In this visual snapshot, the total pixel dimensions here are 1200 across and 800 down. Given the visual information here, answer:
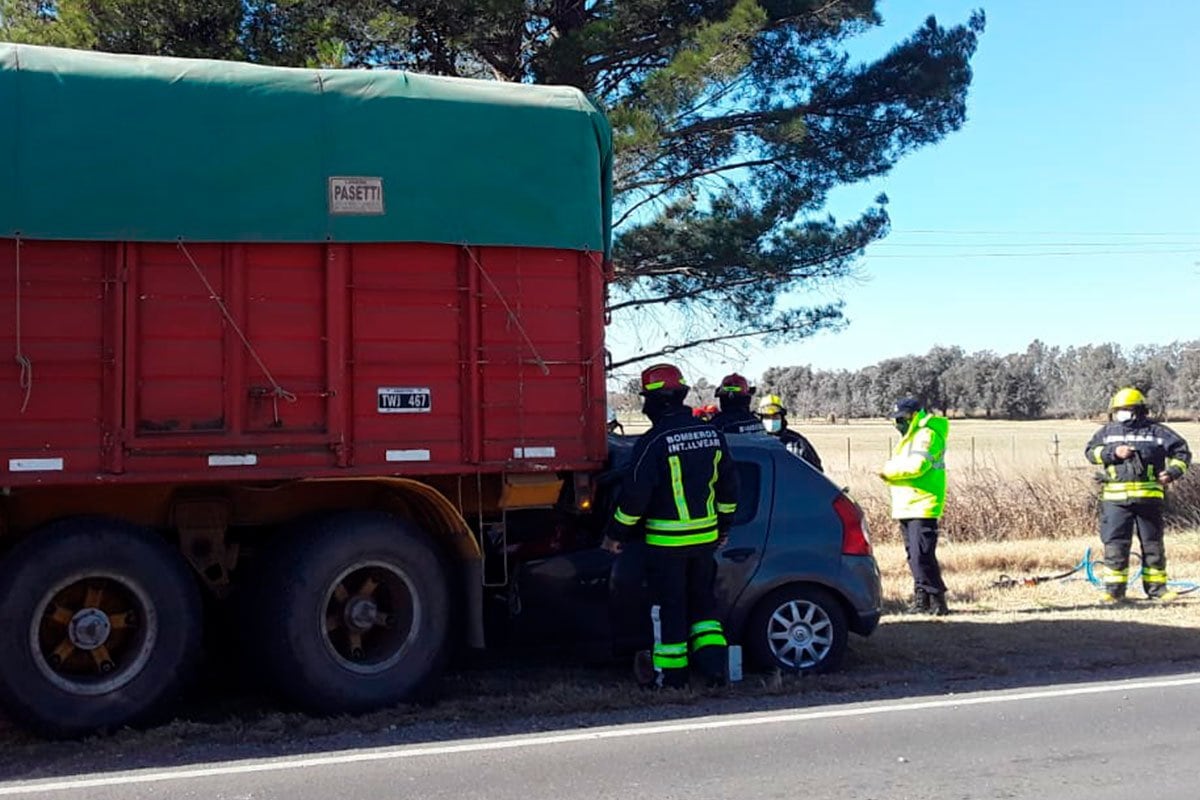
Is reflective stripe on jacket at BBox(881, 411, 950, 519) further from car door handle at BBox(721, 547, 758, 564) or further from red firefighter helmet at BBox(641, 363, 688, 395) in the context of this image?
red firefighter helmet at BBox(641, 363, 688, 395)

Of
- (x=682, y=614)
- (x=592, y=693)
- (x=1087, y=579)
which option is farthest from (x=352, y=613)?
(x=1087, y=579)

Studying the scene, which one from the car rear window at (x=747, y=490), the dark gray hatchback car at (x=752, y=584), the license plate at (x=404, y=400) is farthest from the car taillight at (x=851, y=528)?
the license plate at (x=404, y=400)

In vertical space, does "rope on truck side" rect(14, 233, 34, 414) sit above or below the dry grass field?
above

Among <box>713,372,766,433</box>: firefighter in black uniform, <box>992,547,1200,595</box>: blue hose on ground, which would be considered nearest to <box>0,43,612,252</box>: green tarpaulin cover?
<box>713,372,766,433</box>: firefighter in black uniform

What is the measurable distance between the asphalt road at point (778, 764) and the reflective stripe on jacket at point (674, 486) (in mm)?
1104

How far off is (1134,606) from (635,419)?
4913mm

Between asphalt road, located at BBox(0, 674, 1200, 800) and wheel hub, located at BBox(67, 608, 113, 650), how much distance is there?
765mm

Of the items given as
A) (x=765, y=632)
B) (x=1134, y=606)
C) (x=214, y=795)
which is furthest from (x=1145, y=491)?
(x=214, y=795)

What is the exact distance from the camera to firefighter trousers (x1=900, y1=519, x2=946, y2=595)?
9.61 m

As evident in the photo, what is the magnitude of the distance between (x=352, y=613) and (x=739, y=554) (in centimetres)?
234

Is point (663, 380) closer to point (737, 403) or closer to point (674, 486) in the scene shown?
point (674, 486)

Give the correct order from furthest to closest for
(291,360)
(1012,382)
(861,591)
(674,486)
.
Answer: (1012,382), (861,591), (674,486), (291,360)

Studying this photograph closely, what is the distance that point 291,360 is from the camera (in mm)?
6156

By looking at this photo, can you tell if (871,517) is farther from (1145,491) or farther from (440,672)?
(440,672)
